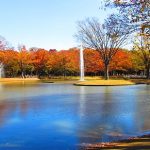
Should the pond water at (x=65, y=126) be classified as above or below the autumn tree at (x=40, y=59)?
below

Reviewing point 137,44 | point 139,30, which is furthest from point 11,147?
point 137,44

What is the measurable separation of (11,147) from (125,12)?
210 inches

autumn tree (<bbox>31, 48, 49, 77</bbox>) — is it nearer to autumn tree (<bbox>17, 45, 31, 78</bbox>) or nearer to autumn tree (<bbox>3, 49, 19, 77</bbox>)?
autumn tree (<bbox>17, 45, 31, 78</bbox>)

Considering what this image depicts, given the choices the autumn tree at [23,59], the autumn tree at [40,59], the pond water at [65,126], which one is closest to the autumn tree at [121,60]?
the autumn tree at [40,59]

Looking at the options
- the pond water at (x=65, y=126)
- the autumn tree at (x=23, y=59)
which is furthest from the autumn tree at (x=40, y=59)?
the pond water at (x=65, y=126)

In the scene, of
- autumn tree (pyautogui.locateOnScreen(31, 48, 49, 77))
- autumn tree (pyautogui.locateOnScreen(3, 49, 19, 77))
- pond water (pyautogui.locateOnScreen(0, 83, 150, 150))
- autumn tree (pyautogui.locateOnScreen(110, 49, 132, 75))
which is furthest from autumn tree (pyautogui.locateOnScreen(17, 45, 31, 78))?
pond water (pyautogui.locateOnScreen(0, 83, 150, 150))

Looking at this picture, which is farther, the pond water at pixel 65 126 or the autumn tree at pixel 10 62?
the autumn tree at pixel 10 62

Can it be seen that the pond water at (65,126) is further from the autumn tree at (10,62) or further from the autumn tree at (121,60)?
the autumn tree at (10,62)

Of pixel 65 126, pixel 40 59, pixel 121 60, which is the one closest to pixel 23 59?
pixel 40 59

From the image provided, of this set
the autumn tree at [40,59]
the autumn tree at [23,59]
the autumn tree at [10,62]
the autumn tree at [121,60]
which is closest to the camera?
the autumn tree at [121,60]

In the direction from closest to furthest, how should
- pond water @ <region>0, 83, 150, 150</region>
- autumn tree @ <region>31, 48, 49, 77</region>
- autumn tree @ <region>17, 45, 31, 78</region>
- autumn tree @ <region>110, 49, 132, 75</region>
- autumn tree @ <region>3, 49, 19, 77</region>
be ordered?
pond water @ <region>0, 83, 150, 150</region>, autumn tree @ <region>110, 49, 132, 75</region>, autumn tree @ <region>3, 49, 19, 77</region>, autumn tree @ <region>17, 45, 31, 78</region>, autumn tree @ <region>31, 48, 49, 77</region>

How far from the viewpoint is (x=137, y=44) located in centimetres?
6906

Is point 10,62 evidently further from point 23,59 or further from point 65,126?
point 65,126

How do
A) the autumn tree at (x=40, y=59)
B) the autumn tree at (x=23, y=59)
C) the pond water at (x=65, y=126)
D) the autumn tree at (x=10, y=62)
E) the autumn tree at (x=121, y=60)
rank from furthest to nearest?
the autumn tree at (x=40, y=59)
the autumn tree at (x=23, y=59)
the autumn tree at (x=10, y=62)
the autumn tree at (x=121, y=60)
the pond water at (x=65, y=126)
